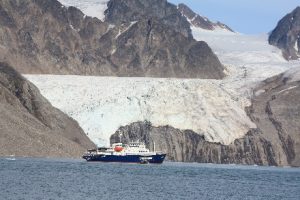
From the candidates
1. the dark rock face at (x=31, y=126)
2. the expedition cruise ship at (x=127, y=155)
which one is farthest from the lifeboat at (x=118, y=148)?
the dark rock face at (x=31, y=126)

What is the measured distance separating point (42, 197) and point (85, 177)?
29.1m

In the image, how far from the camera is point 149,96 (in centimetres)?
19812

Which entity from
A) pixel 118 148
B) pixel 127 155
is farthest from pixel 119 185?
pixel 127 155

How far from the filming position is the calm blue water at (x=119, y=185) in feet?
288

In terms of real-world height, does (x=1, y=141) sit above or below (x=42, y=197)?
above

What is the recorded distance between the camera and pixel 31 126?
153250 mm

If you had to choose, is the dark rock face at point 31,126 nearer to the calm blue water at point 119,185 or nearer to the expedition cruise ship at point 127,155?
the expedition cruise ship at point 127,155

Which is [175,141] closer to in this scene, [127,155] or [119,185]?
[127,155]

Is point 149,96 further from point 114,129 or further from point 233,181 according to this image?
point 233,181

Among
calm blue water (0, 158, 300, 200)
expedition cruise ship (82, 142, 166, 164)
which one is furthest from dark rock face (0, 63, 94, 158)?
calm blue water (0, 158, 300, 200)

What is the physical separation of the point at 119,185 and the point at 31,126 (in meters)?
54.9

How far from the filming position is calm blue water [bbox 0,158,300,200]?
87.7m

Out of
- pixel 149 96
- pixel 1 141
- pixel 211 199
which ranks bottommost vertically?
pixel 211 199

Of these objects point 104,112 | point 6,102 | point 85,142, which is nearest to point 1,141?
point 6,102
